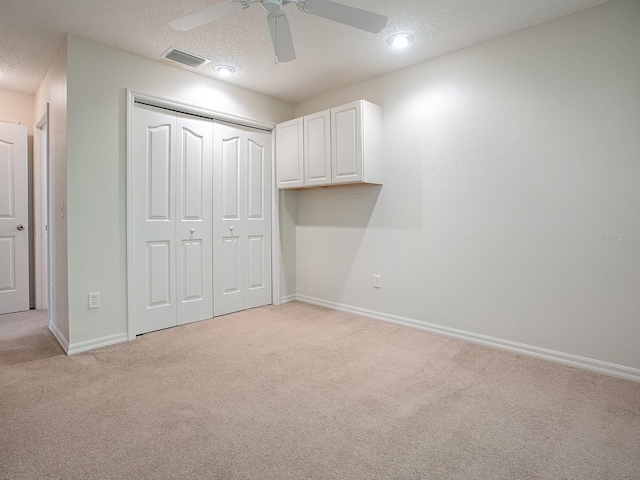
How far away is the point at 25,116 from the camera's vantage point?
4051 mm

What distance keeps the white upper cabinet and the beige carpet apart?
1.60 meters

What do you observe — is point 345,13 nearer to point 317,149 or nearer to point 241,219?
point 317,149

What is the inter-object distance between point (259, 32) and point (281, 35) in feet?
2.55

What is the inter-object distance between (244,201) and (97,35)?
1.86 metres

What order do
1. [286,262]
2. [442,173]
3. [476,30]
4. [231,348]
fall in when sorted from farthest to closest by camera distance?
[286,262] → [442,173] → [231,348] → [476,30]

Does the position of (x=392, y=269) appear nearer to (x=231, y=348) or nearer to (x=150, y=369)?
(x=231, y=348)

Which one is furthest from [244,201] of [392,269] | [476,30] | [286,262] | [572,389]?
[572,389]

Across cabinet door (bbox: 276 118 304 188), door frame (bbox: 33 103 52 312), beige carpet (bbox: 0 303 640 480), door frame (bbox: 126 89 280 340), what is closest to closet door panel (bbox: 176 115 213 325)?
door frame (bbox: 126 89 280 340)

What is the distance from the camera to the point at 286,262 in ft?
14.4

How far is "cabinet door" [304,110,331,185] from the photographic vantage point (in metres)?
3.63

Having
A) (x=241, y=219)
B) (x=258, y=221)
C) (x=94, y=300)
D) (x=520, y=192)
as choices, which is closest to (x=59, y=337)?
(x=94, y=300)

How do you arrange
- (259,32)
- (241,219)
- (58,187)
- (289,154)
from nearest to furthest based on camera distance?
(259,32)
(58,187)
(241,219)
(289,154)

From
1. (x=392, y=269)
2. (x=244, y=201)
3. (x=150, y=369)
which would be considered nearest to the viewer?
(x=150, y=369)

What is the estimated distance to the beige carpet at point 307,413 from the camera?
1.51 metres
